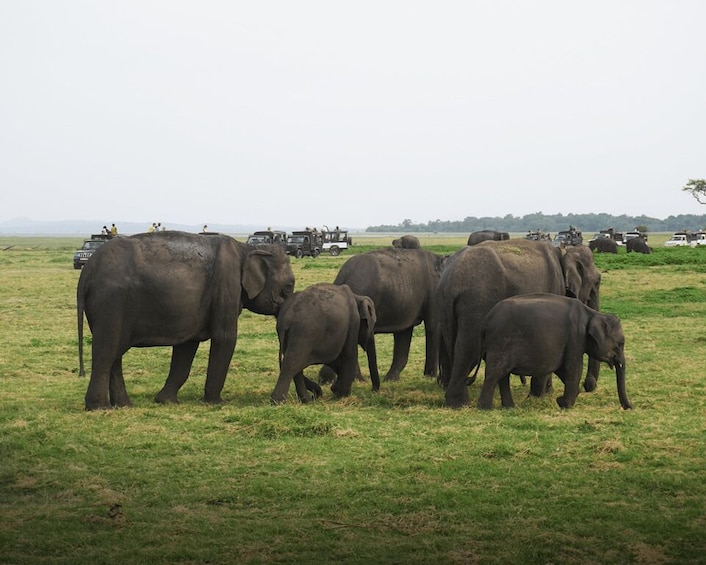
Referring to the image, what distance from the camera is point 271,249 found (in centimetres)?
1355

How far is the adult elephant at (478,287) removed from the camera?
504 inches

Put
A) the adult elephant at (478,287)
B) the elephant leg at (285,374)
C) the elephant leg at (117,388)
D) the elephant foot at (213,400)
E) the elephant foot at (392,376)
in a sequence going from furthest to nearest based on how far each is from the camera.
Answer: the elephant foot at (392,376), the elephant foot at (213,400), the adult elephant at (478,287), the elephant leg at (117,388), the elephant leg at (285,374)

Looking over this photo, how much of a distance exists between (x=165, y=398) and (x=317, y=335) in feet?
7.26

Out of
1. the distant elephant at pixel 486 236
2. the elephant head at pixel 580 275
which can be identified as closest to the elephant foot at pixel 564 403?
the elephant head at pixel 580 275

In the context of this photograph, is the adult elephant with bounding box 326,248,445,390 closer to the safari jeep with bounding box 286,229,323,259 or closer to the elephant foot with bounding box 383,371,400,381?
the elephant foot with bounding box 383,371,400,381

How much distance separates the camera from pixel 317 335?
41.3 feet

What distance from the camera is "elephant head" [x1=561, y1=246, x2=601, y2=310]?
1436cm

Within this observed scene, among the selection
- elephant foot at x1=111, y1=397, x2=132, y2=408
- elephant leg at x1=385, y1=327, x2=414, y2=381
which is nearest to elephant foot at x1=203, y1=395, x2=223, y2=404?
elephant foot at x1=111, y1=397, x2=132, y2=408

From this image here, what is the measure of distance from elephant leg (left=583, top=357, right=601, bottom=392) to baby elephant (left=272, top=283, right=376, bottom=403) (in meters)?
3.05

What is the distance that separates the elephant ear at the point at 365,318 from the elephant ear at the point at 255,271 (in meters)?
1.29

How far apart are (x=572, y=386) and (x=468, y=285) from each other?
73.7 inches

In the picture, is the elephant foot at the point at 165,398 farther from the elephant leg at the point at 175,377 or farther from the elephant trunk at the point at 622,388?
the elephant trunk at the point at 622,388

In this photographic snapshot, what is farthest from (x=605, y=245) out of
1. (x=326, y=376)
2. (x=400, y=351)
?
(x=326, y=376)

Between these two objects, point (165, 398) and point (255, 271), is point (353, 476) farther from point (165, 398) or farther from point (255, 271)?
point (255, 271)
